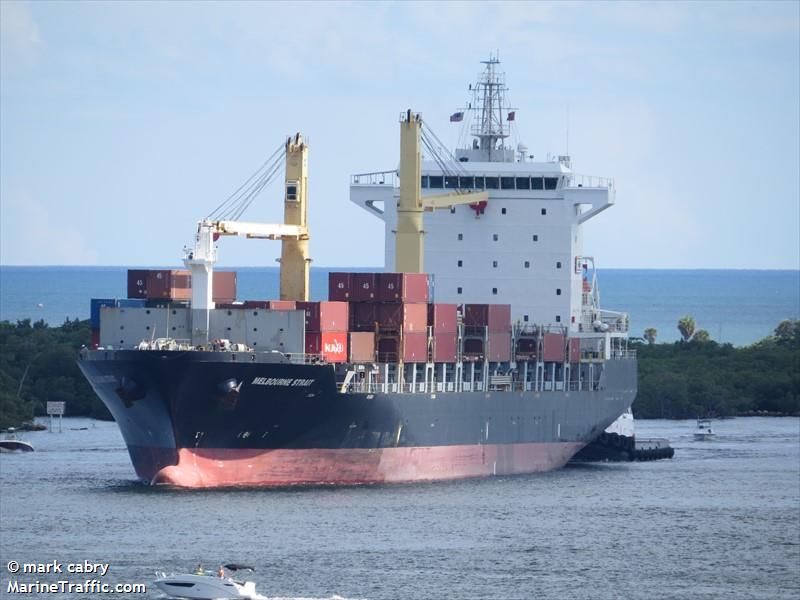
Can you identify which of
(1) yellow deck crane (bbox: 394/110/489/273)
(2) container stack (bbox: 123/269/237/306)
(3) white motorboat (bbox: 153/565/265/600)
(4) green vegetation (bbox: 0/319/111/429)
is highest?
(1) yellow deck crane (bbox: 394/110/489/273)

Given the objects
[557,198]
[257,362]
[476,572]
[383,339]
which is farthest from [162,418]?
[557,198]

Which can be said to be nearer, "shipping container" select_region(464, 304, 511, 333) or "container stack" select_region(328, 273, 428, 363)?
"container stack" select_region(328, 273, 428, 363)

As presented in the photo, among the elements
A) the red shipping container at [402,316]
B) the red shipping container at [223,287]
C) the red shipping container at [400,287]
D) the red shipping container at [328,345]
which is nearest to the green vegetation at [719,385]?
the red shipping container at [402,316]

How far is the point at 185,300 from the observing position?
53.5 metres

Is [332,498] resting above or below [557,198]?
below

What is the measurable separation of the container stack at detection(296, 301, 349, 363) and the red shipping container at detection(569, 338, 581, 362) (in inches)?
495

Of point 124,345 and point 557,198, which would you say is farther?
point 557,198

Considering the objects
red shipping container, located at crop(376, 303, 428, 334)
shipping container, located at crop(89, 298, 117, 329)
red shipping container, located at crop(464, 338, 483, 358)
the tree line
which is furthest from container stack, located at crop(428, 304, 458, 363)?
the tree line

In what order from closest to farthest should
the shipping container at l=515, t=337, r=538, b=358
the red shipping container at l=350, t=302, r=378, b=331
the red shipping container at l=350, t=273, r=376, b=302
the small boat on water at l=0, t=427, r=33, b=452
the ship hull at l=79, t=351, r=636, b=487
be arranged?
the ship hull at l=79, t=351, r=636, b=487
the red shipping container at l=350, t=273, r=376, b=302
the red shipping container at l=350, t=302, r=378, b=331
the shipping container at l=515, t=337, r=538, b=358
the small boat on water at l=0, t=427, r=33, b=452

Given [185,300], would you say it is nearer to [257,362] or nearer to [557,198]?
[257,362]

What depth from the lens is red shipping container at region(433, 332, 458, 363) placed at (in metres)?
56.1

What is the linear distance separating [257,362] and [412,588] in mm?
13357

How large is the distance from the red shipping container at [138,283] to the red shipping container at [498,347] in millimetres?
11066

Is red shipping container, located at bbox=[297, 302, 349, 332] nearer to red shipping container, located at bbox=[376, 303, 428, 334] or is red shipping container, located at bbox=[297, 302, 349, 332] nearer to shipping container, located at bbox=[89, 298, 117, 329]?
red shipping container, located at bbox=[376, 303, 428, 334]
